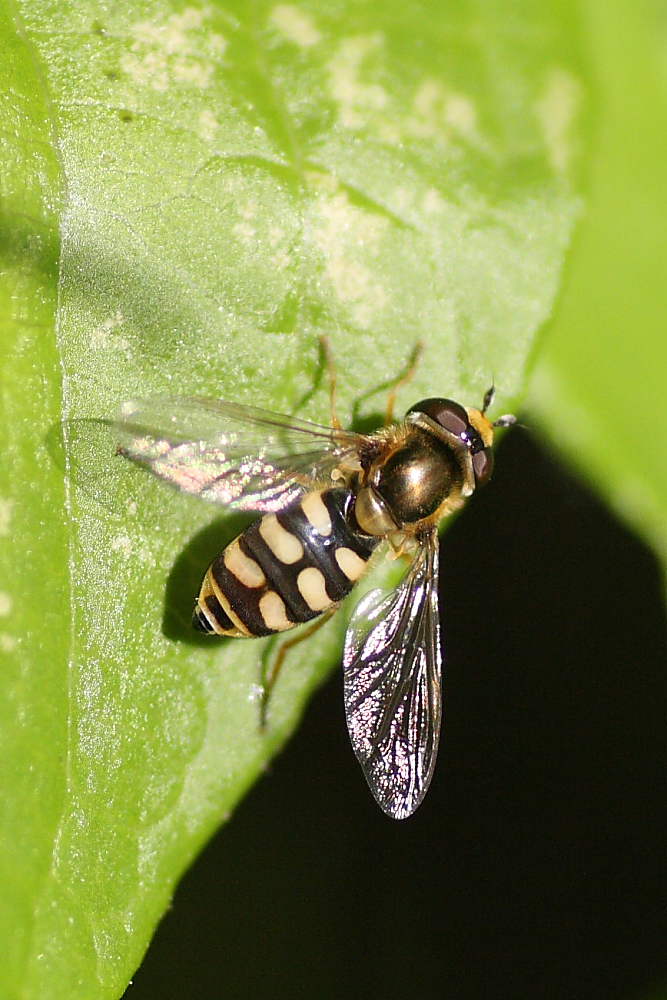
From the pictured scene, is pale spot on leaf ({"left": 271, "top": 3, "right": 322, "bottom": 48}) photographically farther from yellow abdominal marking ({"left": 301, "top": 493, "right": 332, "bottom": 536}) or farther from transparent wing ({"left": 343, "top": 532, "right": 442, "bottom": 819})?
transparent wing ({"left": 343, "top": 532, "right": 442, "bottom": 819})

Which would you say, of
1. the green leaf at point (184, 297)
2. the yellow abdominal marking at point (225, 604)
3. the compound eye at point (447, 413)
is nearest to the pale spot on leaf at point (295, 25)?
the green leaf at point (184, 297)

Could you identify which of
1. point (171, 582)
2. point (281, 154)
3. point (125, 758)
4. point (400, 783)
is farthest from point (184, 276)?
point (400, 783)

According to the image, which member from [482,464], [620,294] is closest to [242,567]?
[482,464]

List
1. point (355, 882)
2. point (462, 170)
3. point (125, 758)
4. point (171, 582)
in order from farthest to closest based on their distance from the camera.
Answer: point (355, 882), point (462, 170), point (171, 582), point (125, 758)

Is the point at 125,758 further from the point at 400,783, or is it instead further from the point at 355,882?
the point at 355,882

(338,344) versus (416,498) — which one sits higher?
(338,344)

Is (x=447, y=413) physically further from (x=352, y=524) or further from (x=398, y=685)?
(x=398, y=685)
